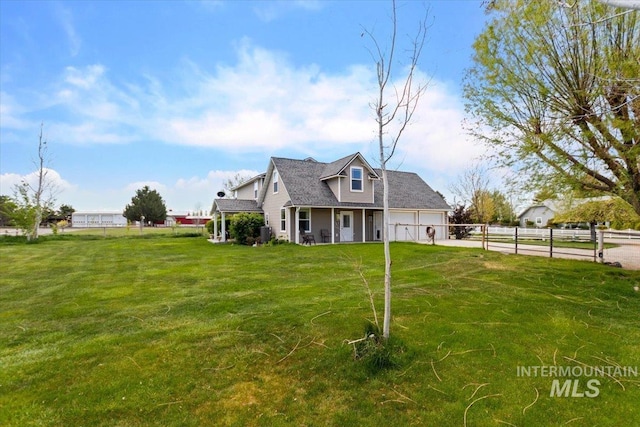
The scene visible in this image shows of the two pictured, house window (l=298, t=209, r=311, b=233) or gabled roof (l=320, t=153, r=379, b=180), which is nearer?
house window (l=298, t=209, r=311, b=233)

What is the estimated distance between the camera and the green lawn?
2689mm

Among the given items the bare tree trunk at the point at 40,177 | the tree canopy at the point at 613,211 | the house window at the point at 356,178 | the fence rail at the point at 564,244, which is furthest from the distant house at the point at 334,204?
the bare tree trunk at the point at 40,177

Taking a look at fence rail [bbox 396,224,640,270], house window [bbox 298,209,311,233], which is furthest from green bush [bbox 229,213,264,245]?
fence rail [bbox 396,224,640,270]

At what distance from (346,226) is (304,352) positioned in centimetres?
1631

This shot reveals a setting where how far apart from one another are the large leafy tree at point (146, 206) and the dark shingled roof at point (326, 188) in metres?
38.7

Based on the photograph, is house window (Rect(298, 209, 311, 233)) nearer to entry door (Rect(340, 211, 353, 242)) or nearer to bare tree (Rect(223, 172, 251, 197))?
entry door (Rect(340, 211, 353, 242))

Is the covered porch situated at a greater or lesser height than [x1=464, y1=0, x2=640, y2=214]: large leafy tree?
lesser

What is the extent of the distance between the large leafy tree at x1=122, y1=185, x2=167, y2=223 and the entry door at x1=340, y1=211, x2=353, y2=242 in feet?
136

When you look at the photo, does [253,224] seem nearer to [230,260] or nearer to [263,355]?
[230,260]

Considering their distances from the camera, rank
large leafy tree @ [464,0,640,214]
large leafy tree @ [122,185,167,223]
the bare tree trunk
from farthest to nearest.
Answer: large leafy tree @ [122,185,167,223] < the bare tree trunk < large leafy tree @ [464,0,640,214]

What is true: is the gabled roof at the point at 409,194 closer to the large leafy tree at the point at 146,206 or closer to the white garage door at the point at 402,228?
the white garage door at the point at 402,228

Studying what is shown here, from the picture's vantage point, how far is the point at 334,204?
1848 centimetres

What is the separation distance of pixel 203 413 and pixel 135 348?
1.78 metres

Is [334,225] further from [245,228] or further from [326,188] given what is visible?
[245,228]
